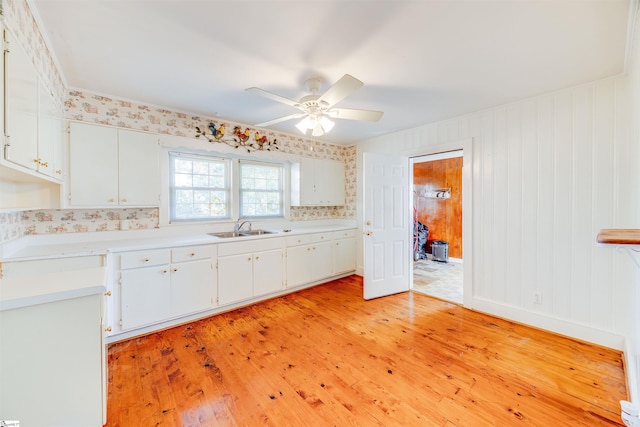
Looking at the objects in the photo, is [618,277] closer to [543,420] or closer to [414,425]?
[543,420]

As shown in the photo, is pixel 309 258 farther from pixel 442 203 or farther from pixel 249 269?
pixel 442 203

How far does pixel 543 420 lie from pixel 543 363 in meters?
0.72

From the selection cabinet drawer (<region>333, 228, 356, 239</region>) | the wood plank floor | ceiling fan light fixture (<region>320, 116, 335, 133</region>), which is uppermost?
ceiling fan light fixture (<region>320, 116, 335, 133</region>)

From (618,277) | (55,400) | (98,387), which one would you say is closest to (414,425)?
(98,387)

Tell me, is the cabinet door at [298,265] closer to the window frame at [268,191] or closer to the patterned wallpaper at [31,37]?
the window frame at [268,191]

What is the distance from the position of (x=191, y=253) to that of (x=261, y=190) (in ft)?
5.15

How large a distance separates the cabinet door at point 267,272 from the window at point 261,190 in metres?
0.80

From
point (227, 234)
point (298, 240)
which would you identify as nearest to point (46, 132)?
point (227, 234)

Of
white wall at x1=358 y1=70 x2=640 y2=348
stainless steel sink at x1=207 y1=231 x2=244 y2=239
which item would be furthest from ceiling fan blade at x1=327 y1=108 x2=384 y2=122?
stainless steel sink at x1=207 y1=231 x2=244 y2=239

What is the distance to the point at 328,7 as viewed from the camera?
1.45 m

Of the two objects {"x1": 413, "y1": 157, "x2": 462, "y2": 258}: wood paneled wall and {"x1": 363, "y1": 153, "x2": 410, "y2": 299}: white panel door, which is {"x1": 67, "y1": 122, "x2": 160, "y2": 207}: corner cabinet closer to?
{"x1": 363, "y1": 153, "x2": 410, "y2": 299}: white panel door

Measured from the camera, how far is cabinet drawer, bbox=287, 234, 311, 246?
3.65 m

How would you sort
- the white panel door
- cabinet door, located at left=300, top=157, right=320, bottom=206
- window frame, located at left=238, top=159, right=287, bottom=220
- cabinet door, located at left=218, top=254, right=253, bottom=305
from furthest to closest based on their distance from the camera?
cabinet door, located at left=300, top=157, right=320, bottom=206
window frame, located at left=238, top=159, right=287, bottom=220
the white panel door
cabinet door, located at left=218, top=254, right=253, bottom=305

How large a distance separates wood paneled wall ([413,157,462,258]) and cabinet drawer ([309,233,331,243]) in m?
3.22
